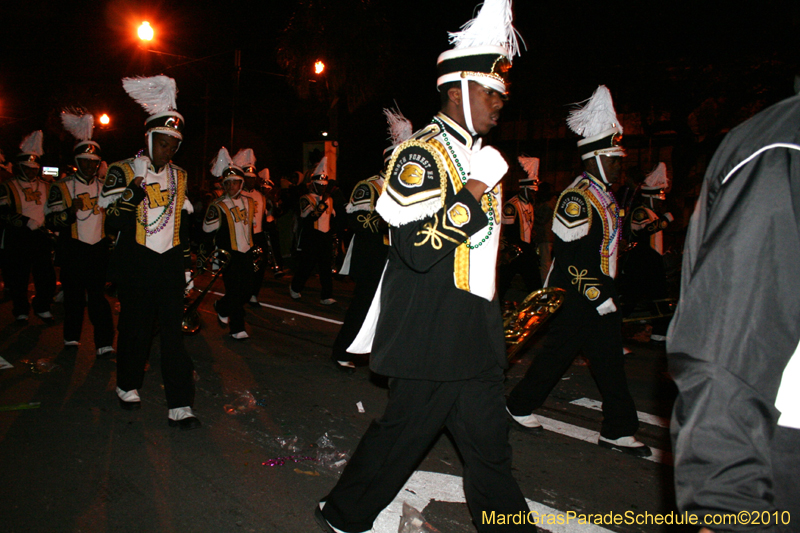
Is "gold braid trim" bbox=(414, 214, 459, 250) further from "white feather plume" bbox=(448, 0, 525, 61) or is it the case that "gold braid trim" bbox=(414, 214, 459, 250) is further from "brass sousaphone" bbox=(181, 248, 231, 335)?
"brass sousaphone" bbox=(181, 248, 231, 335)

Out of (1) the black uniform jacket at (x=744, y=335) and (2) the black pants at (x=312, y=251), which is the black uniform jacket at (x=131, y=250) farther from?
(2) the black pants at (x=312, y=251)

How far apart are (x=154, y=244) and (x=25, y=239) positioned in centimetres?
539

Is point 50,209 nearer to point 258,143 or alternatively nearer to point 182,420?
point 182,420

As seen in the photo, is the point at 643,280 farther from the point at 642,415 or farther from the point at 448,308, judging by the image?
the point at 448,308

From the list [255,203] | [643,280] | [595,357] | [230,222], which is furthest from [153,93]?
[643,280]

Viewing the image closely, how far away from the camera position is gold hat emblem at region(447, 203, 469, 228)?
92.7 inches

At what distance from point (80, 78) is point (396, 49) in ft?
59.4

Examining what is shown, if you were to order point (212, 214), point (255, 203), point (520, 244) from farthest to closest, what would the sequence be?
point (520, 244) → point (255, 203) → point (212, 214)

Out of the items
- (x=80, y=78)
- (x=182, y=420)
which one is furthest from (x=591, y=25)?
(x=80, y=78)

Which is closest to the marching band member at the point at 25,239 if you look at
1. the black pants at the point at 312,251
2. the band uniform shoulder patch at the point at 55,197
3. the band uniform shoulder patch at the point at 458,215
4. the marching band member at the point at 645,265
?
the band uniform shoulder patch at the point at 55,197

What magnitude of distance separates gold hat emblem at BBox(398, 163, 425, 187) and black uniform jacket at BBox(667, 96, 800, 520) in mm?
1333

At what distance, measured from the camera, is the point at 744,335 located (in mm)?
1182

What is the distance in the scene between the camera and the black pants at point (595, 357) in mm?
4043

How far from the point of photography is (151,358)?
6.46 meters
